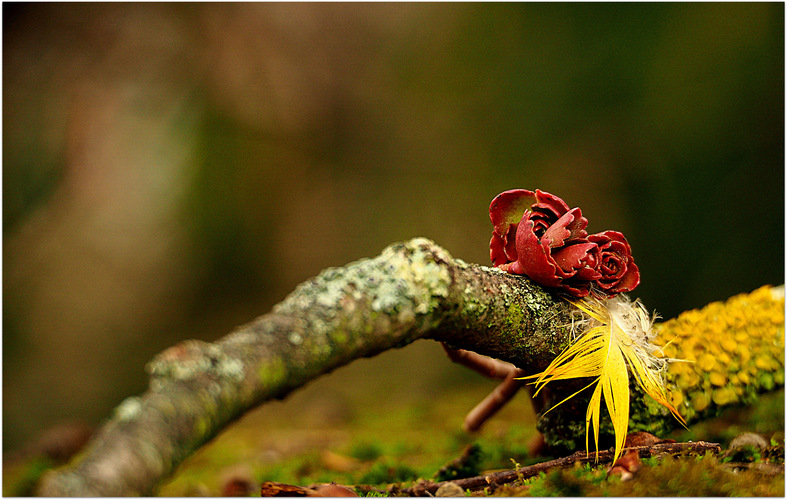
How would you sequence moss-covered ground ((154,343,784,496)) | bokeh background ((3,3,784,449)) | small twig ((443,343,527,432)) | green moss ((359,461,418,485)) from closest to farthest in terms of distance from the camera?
moss-covered ground ((154,343,784,496)) → small twig ((443,343,527,432)) → green moss ((359,461,418,485)) → bokeh background ((3,3,784,449))

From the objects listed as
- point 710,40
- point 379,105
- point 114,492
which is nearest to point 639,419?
point 114,492

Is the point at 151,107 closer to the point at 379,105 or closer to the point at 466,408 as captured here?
the point at 379,105

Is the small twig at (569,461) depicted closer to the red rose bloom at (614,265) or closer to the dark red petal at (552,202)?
the red rose bloom at (614,265)

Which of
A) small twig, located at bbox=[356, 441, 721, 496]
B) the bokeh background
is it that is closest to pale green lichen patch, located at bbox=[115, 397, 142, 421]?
small twig, located at bbox=[356, 441, 721, 496]

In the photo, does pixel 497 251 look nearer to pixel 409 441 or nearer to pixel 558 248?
pixel 558 248

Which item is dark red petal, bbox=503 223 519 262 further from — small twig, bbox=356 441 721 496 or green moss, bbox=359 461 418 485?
green moss, bbox=359 461 418 485

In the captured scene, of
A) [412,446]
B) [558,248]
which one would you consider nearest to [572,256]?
[558,248]
